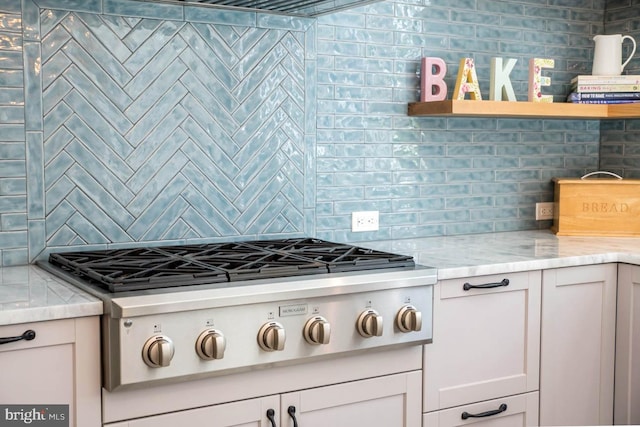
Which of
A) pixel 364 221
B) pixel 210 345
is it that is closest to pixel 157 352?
pixel 210 345

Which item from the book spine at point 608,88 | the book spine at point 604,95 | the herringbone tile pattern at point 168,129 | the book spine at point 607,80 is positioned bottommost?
the herringbone tile pattern at point 168,129

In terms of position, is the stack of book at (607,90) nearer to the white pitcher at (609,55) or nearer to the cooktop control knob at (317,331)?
the white pitcher at (609,55)

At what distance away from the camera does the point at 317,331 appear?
221 centimetres

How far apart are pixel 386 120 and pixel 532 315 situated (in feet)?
3.27

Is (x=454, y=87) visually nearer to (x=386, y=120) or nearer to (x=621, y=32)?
(x=386, y=120)

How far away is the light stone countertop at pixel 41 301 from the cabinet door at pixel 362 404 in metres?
0.62

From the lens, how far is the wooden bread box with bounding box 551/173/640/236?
11.4 feet

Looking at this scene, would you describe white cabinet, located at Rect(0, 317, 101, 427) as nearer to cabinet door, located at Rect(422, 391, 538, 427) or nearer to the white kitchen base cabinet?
the white kitchen base cabinet

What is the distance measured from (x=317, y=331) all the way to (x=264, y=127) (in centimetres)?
103

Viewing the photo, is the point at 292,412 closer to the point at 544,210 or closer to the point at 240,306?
the point at 240,306

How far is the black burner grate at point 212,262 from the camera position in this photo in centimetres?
217

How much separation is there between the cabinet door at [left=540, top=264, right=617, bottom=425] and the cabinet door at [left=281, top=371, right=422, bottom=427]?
610 millimetres

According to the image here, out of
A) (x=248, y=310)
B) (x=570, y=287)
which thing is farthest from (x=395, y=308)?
(x=570, y=287)

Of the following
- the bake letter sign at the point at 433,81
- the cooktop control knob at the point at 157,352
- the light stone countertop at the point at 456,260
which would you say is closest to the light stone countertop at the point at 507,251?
the light stone countertop at the point at 456,260
